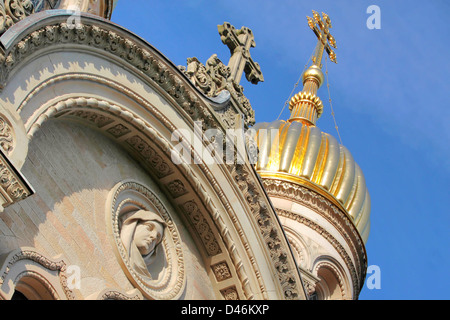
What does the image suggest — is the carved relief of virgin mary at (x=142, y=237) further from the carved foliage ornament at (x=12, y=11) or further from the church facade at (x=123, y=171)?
the carved foliage ornament at (x=12, y=11)

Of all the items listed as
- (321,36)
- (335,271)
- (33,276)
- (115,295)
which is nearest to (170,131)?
(115,295)

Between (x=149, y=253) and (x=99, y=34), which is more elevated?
(x=99, y=34)

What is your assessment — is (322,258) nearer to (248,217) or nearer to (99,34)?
(248,217)

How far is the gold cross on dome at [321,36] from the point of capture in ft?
117

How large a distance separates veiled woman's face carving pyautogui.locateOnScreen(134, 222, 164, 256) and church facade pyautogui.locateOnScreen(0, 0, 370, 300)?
3 cm

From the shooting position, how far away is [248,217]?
15500mm

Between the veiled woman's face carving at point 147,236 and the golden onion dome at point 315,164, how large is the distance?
1152cm

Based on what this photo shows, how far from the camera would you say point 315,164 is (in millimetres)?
27969

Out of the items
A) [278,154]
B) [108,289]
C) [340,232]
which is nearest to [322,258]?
[340,232]

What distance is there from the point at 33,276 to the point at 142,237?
9.27 feet

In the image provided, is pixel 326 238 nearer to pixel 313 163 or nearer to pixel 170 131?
pixel 313 163

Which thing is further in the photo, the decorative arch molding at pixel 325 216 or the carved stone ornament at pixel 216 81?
the decorative arch molding at pixel 325 216

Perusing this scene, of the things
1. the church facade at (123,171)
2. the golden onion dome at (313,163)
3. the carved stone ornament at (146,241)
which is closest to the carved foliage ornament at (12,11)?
the church facade at (123,171)
